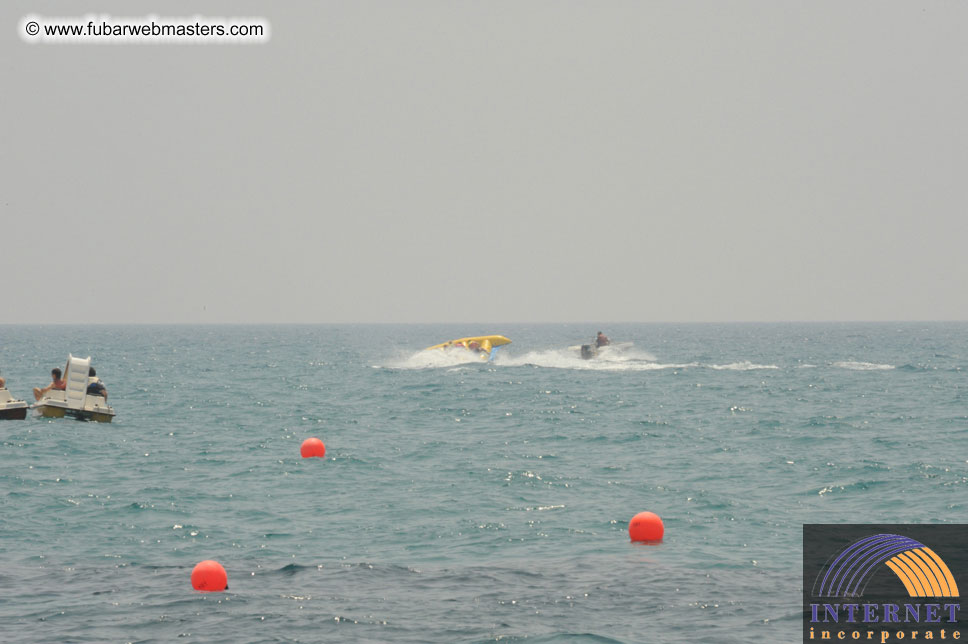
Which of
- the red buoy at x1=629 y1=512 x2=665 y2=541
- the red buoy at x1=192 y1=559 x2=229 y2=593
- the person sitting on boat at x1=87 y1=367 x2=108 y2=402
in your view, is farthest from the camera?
the person sitting on boat at x1=87 y1=367 x2=108 y2=402

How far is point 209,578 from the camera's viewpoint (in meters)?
13.4

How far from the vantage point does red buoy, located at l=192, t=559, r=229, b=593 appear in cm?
1338

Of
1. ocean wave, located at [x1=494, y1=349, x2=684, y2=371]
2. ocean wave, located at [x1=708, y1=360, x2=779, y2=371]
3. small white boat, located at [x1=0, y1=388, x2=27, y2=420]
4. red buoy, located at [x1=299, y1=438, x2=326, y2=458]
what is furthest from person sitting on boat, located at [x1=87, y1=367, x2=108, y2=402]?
ocean wave, located at [x1=708, y1=360, x2=779, y2=371]

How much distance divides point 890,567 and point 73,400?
25129 millimetres

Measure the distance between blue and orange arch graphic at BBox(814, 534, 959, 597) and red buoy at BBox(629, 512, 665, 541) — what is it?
112 inches

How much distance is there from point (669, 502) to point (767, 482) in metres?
3.62

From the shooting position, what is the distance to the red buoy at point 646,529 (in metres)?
16.2

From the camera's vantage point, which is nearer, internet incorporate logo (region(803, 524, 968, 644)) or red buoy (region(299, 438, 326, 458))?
internet incorporate logo (region(803, 524, 968, 644))

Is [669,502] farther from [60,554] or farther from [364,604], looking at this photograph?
[60,554]

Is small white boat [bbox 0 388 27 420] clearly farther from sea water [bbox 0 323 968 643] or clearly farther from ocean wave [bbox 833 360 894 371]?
ocean wave [bbox 833 360 894 371]

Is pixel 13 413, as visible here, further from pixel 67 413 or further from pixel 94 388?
pixel 94 388

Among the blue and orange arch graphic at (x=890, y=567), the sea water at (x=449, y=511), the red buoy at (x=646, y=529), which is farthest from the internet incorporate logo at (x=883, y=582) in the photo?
the red buoy at (x=646, y=529)

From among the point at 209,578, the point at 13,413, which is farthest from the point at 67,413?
the point at 209,578

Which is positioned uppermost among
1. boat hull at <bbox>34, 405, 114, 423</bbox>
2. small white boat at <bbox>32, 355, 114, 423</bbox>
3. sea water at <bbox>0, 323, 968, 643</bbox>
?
small white boat at <bbox>32, 355, 114, 423</bbox>
